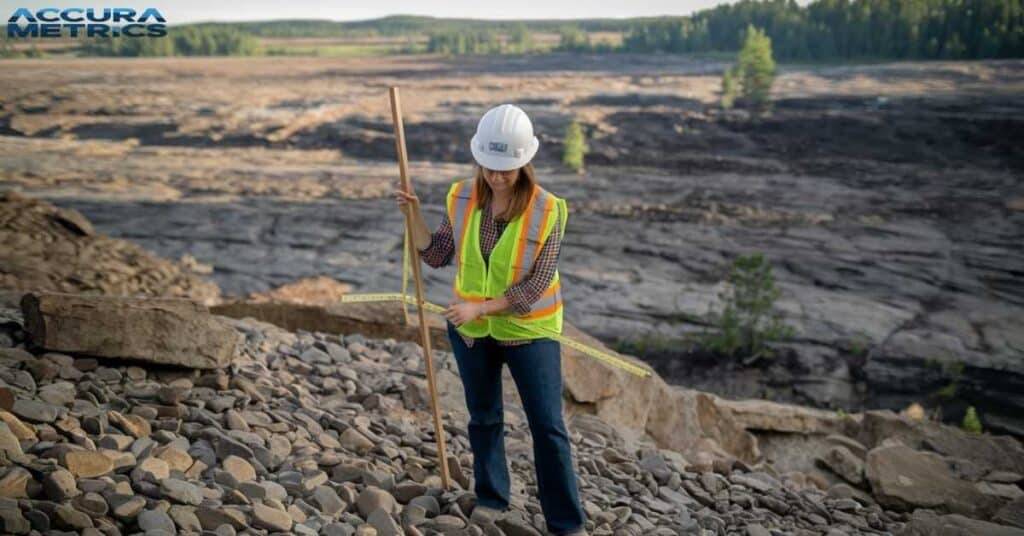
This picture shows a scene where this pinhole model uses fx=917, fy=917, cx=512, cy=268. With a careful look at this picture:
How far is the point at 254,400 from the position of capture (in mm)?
4680

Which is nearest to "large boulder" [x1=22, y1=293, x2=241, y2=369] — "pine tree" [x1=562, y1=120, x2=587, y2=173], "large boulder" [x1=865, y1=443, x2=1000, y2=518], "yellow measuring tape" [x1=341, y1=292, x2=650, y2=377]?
"yellow measuring tape" [x1=341, y1=292, x2=650, y2=377]

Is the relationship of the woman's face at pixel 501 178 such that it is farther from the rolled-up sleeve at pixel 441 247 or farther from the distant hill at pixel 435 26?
the distant hill at pixel 435 26

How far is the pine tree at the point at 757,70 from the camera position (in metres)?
33.1

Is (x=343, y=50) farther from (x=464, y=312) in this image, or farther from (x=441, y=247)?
(x=464, y=312)

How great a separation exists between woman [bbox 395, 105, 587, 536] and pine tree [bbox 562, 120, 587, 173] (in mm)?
27157

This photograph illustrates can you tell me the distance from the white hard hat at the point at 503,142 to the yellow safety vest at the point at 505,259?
0.46 feet

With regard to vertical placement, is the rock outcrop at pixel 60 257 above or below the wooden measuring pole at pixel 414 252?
below

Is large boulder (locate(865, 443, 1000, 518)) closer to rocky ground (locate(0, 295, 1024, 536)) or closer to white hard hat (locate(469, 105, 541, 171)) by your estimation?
rocky ground (locate(0, 295, 1024, 536))

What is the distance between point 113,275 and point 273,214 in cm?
1375

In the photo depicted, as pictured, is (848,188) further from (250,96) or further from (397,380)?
(397,380)

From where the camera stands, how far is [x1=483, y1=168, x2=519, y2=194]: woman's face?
3176 millimetres

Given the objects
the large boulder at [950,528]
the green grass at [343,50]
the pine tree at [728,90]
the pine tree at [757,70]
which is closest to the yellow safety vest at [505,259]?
the large boulder at [950,528]

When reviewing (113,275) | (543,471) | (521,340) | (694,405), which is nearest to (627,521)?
(543,471)

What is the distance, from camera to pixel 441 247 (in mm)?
3553
